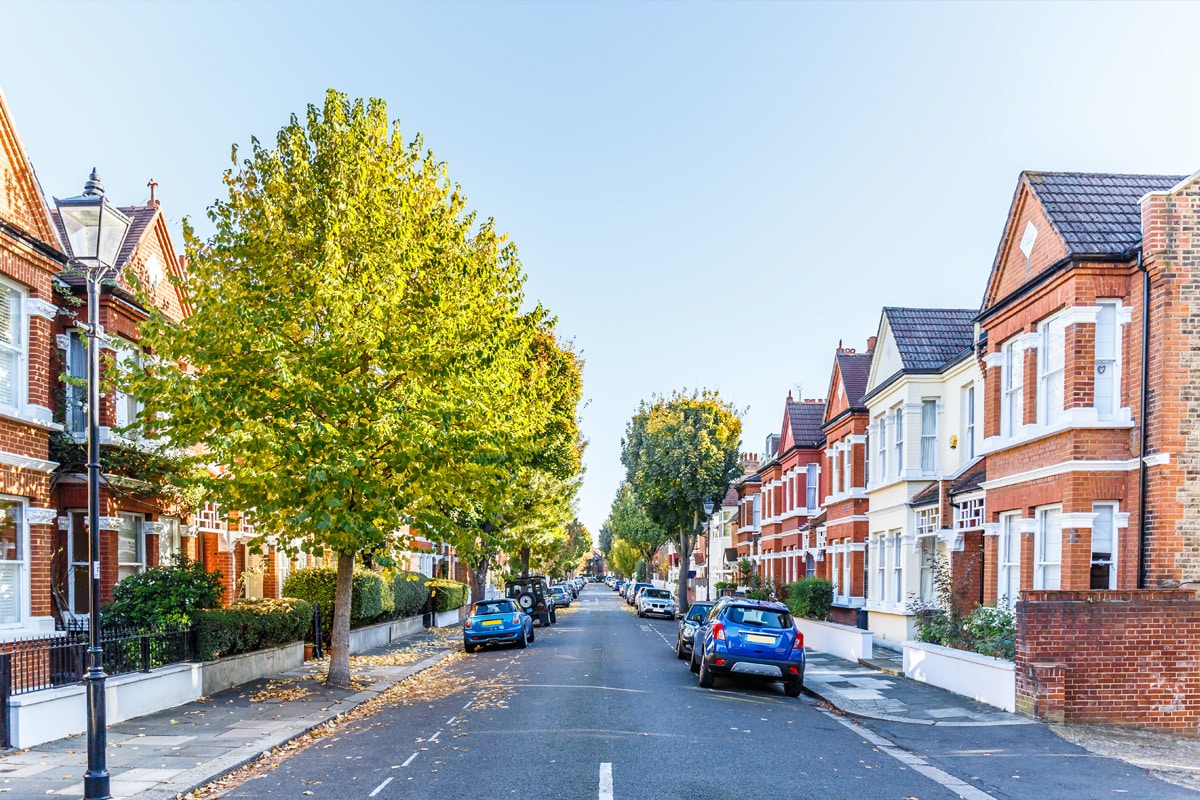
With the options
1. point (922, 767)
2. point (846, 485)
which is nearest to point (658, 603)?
point (846, 485)

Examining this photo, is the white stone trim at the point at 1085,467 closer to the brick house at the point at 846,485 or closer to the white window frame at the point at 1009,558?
the white window frame at the point at 1009,558

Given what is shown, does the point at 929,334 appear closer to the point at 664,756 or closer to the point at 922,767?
the point at 922,767

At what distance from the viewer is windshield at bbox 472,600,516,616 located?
1144 inches

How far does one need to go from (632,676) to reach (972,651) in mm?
6813

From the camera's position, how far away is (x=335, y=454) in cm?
1592

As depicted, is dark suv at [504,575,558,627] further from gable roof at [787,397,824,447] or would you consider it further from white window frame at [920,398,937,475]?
white window frame at [920,398,937,475]

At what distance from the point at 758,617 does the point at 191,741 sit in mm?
9868

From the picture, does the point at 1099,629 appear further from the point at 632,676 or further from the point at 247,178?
the point at 247,178

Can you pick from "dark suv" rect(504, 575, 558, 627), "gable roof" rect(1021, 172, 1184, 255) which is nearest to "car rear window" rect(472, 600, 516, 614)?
"dark suv" rect(504, 575, 558, 627)

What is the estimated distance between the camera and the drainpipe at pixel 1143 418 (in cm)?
1506

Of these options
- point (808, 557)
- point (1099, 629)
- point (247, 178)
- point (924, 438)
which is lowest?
point (808, 557)

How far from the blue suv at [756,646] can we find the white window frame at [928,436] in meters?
9.14

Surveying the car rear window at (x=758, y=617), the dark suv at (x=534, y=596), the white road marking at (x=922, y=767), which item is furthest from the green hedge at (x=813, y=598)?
the white road marking at (x=922, y=767)

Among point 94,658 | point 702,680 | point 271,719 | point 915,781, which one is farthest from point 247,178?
point 915,781
